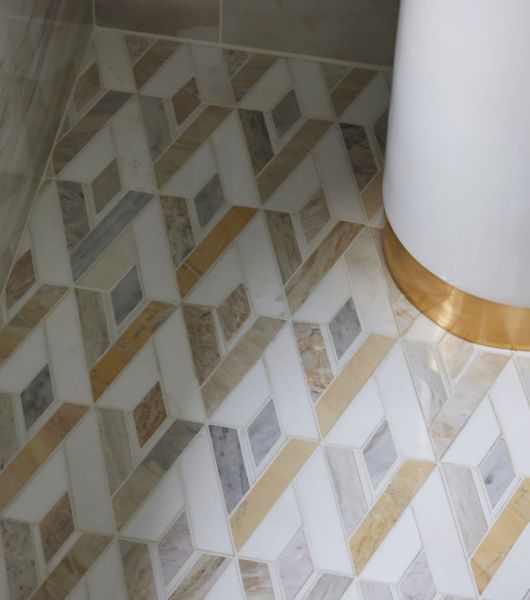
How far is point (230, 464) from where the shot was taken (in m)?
1.23

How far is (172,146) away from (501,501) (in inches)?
26.9

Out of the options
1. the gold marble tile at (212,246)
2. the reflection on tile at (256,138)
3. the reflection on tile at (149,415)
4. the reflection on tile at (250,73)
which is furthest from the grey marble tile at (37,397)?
the reflection on tile at (250,73)

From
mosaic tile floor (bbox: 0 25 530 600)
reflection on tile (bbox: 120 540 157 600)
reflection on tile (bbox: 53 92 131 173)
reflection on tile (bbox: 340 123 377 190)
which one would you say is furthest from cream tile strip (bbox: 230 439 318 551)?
reflection on tile (bbox: 53 92 131 173)

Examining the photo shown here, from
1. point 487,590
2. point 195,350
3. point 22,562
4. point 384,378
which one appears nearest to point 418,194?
point 384,378

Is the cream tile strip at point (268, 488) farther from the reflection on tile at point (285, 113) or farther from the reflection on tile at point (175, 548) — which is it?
the reflection on tile at point (285, 113)

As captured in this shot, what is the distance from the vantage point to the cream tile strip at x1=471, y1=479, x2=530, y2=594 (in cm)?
117

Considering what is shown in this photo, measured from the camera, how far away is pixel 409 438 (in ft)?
4.09

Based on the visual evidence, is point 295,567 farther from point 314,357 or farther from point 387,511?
point 314,357

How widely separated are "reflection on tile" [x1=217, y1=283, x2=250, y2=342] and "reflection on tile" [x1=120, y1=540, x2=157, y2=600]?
29cm

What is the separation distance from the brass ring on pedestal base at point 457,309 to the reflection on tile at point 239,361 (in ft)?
0.58

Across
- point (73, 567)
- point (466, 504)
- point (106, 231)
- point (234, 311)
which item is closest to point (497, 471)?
point (466, 504)

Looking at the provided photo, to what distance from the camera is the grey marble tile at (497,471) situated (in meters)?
1.21

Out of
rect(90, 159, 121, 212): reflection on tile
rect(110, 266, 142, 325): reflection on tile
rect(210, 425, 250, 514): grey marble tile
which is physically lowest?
rect(210, 425, 250, 514): grey marble tile

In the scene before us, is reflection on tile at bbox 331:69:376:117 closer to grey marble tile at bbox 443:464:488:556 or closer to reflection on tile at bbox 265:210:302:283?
reflection on tile at bbox 265:210:302:283
